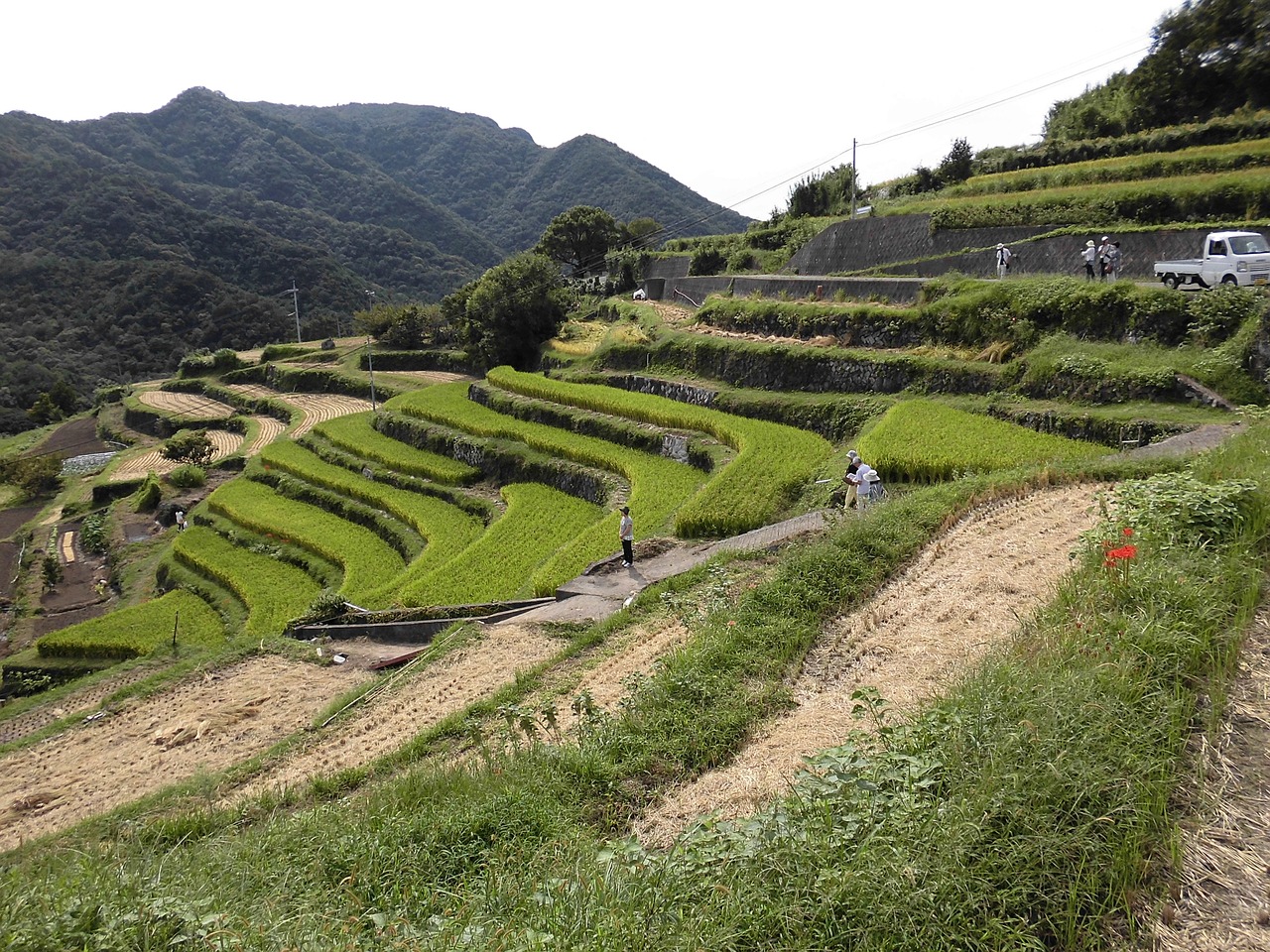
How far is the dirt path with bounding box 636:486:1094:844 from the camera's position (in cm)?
537

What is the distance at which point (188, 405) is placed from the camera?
190ft

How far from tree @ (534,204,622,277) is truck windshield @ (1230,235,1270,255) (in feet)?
155

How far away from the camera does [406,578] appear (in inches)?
723

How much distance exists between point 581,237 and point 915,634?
2225 inches

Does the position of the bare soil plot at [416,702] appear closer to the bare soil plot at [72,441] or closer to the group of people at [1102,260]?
the group of people at [1102,260]

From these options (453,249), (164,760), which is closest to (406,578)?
(164,760)

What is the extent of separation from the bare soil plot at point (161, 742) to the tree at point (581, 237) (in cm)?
4858

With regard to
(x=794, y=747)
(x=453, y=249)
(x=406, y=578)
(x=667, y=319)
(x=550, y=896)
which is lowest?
(x=406, y=578)

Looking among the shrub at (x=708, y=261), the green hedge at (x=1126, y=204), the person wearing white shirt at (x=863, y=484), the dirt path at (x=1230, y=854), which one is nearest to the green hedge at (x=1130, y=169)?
the green hedge at (x=1126, y=204)

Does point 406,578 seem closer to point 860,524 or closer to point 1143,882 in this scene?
point 860,524

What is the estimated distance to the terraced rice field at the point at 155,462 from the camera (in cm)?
4203

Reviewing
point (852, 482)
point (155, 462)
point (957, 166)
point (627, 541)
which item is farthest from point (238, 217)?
point (852, 482)

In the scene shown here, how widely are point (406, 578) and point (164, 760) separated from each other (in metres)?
7.09

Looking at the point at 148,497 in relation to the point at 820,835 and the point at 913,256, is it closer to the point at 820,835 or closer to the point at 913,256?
the point at 913,256
